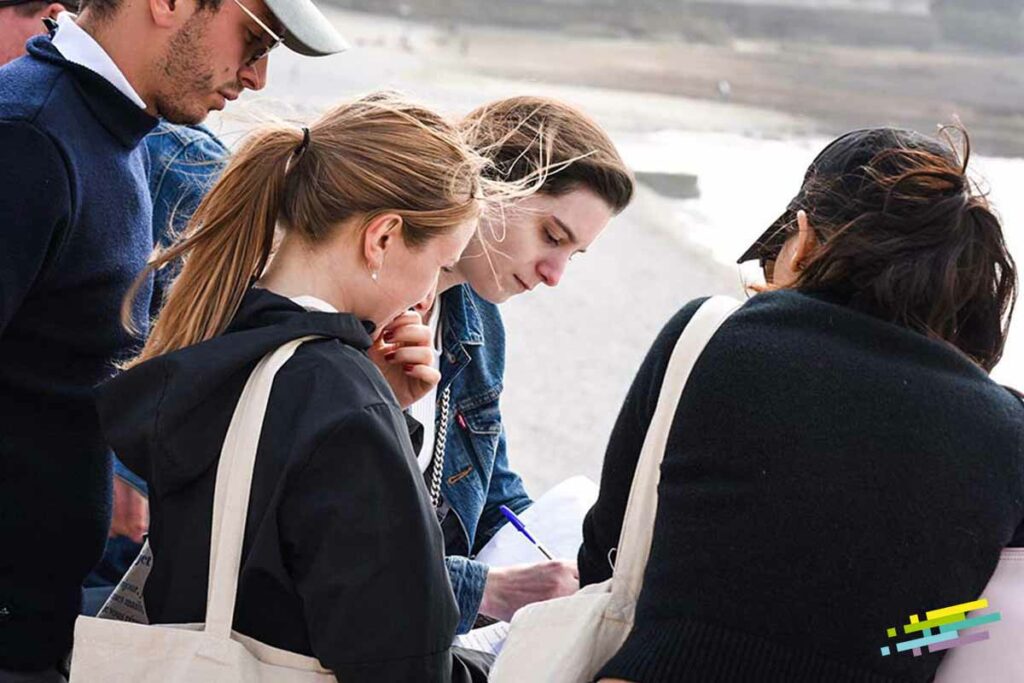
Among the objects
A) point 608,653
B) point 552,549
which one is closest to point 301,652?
point 608,653

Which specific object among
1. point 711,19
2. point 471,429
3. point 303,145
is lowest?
point 711,19

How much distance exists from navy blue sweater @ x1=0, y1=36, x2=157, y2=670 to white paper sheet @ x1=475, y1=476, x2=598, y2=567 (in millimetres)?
740

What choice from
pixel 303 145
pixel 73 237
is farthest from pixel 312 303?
pixel 73 237

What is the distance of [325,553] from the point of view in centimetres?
158

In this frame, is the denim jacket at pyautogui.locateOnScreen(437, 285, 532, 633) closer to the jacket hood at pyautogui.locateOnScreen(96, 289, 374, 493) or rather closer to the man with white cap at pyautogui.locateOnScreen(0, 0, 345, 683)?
the man with white cap at pyautogui.locateOnScreen(0, 0, 345, 683)

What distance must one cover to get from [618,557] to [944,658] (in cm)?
39

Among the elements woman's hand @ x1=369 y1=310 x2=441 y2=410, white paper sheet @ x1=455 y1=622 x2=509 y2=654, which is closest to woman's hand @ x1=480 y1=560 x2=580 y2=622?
white paper sheet @ x1=455 y1=622 x2=509 y2=654

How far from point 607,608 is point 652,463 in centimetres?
18

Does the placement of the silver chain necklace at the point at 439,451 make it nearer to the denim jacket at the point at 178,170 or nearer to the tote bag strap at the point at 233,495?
the denim jacket at the point at 178,170

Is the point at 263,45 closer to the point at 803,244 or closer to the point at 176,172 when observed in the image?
the point at 176,172

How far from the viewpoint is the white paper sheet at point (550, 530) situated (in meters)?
2.49

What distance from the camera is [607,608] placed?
168 cm

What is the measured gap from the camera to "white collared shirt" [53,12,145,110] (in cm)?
199

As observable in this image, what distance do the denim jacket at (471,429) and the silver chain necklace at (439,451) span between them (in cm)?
1
